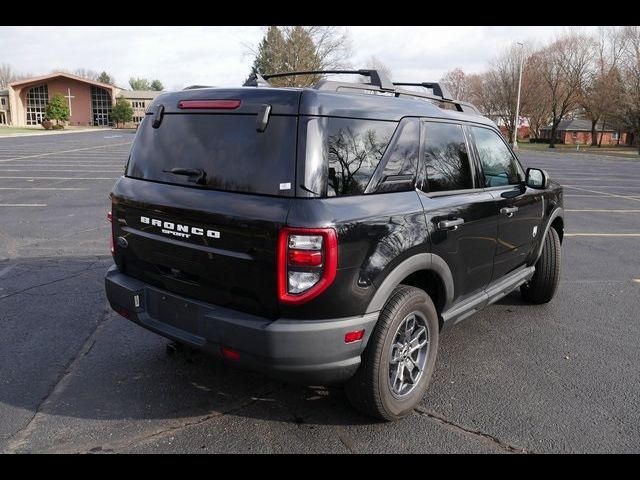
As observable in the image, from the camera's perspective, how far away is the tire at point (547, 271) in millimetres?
5172

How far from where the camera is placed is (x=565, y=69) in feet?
206

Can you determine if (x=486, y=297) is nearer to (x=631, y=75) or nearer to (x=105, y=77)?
(x=631, y=75)

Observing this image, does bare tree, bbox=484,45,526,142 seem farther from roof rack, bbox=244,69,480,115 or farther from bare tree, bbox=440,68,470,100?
roof rack, bbox=244,69,480,115

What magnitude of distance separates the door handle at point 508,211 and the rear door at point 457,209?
0.13 m

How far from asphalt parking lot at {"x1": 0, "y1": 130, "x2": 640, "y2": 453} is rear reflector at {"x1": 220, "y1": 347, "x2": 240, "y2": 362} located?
511mm

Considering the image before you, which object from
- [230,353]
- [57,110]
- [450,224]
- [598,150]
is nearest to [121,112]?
[57,110]

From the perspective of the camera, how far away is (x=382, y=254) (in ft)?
9.46

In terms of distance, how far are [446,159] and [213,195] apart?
165 centimetres

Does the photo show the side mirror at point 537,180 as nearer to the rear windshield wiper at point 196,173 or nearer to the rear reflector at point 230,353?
the rear windshield wiper at point 196,173

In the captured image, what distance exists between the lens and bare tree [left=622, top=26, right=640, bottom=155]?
48.2m

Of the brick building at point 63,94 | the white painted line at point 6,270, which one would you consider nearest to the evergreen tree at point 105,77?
the brick building at point 63,94

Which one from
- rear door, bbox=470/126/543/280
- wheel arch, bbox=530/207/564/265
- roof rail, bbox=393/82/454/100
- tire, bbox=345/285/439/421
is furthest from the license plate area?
wheel arch, bbox=530/207/564/265
